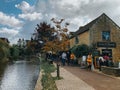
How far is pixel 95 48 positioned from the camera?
38062 mm

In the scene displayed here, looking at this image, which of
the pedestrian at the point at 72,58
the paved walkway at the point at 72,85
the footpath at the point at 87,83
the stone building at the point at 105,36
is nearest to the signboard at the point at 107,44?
the stone building at the point at 105,36

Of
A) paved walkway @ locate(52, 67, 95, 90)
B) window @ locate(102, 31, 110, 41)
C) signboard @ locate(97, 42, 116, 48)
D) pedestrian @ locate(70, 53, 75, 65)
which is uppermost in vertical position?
window @ locate(102, 31, 110, 41)

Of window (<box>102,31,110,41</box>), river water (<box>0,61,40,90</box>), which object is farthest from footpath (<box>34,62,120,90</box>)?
window (<box>102,31,110,41</box>)

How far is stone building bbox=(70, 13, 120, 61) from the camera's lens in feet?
129

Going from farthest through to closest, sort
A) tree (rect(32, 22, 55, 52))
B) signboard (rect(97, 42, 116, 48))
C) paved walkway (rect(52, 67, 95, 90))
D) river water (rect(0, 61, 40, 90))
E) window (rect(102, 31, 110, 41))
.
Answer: tree (rect(32, 22, 55, 52)) < window (rect(102, 31, 110, 41)) < signboard (rect(97, 42, 116, 48)) < river water (rect(0, 61, 40, 90)) < paved walkway (rect(52, 67, 95, 90))

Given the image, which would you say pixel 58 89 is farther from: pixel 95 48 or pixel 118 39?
pixel 118 39

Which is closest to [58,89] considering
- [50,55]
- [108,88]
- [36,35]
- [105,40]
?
[108,88]

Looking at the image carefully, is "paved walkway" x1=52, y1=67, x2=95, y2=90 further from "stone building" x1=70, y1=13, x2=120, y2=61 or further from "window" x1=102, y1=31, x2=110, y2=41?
"window" x1=102, y1=31, x2=110, y2=41

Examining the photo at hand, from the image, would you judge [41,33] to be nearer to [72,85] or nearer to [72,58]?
[72,58]

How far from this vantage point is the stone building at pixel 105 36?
39.3 metres

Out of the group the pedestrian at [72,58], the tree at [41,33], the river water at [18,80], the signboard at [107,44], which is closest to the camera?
the river water at [18,80]

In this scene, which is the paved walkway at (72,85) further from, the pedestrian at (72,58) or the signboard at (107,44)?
the pedestrian at (72,58)

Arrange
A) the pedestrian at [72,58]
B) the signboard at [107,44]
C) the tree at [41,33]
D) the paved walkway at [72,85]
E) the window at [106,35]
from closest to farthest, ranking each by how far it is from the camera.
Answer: the paved walkway at [72,85] < the signboard at [107,44] < the window at [106,35] < the pedestrian at [72,58] < the tree at [41,33]

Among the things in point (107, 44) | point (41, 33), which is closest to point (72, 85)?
point (107, 44)
